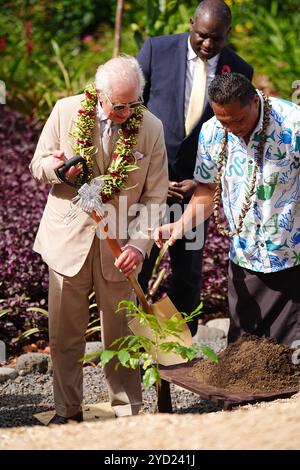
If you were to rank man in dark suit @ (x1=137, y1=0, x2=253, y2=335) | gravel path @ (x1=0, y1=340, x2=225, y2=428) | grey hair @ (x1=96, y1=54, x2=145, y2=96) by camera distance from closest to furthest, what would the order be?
grey hair @ (x1=96, y1=54, x2=145, y2=96) < gravel path @ (x1=0, y1=340, x2=225, y2=428) < man in dark suit @ (x1=137, y1=0, x2=253, y2=335)

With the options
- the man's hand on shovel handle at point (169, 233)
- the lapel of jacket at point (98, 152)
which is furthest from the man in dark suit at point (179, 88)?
the lapel of jacket at point (98, 152)

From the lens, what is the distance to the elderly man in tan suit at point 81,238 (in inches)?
199

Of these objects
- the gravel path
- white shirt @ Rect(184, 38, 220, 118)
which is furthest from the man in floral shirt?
white shirt @ Rect(184, 38, 220, 118)

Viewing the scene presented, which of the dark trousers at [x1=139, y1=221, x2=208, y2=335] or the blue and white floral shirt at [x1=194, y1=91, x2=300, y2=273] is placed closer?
the blue and white floral shirt at [x1=194, y1=91, x2=300, y2=273]

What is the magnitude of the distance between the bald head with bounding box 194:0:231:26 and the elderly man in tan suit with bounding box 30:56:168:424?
2.95 ft

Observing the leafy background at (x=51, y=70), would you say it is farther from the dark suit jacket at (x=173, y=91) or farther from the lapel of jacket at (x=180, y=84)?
the lapel of jacket at (x=180, y=84)

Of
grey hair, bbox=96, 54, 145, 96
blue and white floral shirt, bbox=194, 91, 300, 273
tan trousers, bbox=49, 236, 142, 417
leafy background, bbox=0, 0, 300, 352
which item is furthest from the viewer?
leafy background, bbox=0, 0, 300, 352

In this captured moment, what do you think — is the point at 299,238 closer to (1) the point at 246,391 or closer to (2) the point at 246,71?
(1) the point at 246,391

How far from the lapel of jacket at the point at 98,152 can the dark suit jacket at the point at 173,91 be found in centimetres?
97

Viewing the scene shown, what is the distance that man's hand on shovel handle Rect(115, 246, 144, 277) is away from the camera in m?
5.02

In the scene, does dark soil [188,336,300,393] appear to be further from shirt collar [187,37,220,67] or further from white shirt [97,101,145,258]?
shirt collar [187,37,220,67]

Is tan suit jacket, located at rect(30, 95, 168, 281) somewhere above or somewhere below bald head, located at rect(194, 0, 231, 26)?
below

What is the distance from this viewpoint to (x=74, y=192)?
5.11 meters

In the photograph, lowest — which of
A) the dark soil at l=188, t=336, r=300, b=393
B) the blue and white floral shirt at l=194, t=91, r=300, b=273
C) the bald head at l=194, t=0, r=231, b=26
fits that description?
the dark soil at l=188, t=336, r=300, b=393
